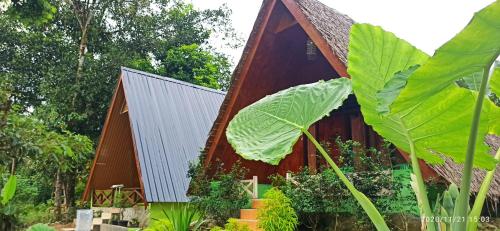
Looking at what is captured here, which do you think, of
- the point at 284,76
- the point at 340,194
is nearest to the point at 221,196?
the point at 340,194

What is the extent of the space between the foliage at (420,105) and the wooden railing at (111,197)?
8.44 m

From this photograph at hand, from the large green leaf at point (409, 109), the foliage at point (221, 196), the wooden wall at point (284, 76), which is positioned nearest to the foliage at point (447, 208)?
the large green leaf at point (409, 109)

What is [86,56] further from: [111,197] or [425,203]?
[425,203]

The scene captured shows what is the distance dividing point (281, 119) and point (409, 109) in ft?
1.58

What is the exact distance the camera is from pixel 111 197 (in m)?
10.0

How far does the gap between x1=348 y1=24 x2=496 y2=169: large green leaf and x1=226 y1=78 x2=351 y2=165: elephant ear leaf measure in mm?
176

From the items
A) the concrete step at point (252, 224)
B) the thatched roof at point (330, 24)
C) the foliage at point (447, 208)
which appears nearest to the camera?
the foliage at point (447, 208)

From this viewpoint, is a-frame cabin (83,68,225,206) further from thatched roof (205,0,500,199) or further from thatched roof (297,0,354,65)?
thatched roof (297,0,354,65)

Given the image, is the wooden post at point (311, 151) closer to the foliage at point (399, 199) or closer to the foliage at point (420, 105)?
the foliage at point (399, 199)

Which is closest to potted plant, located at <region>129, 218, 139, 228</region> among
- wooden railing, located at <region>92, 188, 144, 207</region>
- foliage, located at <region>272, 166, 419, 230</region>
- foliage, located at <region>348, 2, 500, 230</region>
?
wooden railing, located at <region>92, 188, 144, 207</region>

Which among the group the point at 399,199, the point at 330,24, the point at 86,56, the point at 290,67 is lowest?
the point at 399,199

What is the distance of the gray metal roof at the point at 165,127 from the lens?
812 cm

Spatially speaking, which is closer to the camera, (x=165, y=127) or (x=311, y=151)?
(x=311, y=151)

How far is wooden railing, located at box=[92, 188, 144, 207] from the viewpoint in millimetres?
9547
